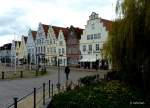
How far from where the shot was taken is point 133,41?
62.4ft

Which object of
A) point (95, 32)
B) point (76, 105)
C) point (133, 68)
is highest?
point (95, 32)

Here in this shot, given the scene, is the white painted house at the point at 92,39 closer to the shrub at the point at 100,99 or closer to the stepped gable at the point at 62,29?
the stepped gable at the point at 62,29

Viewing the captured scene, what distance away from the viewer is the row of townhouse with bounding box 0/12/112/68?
75.4m

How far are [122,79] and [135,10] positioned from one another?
4256 millimetres

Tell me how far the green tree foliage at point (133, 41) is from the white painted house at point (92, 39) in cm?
5137

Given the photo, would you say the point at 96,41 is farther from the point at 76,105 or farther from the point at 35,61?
the point at 76,105

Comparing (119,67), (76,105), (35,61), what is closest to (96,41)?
(35,61)

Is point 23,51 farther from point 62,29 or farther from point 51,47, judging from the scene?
point 62,29

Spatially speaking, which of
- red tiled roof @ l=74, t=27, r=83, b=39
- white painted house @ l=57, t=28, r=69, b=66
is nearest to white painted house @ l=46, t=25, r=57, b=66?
white painted house @ l=57, t=28, r=69, b=66

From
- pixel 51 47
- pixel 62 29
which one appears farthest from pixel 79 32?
pixel 51 47

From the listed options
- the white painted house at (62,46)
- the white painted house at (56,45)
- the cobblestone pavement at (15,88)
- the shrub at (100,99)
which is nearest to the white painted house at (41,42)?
the white painted house at (56,45)

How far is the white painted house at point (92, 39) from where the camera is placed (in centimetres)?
7400

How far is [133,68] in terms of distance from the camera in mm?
19672

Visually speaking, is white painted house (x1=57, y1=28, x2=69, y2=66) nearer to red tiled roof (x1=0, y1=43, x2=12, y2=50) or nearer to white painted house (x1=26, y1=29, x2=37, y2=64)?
white painted house (x1=26, y1=29, x2=37, y2=64)
